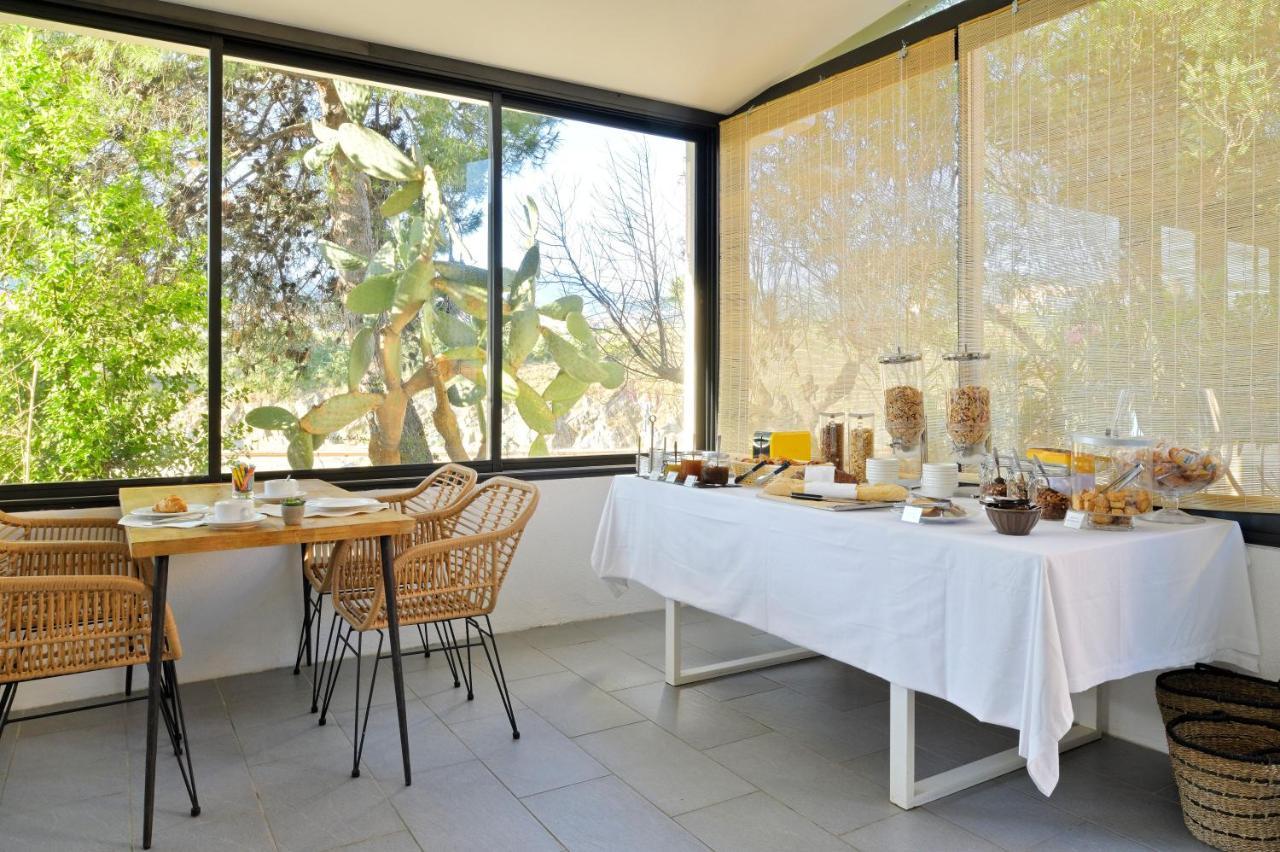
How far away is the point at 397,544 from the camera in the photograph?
3432 mm

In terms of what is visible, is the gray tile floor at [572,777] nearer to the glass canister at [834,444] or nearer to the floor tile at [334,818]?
the floor tile at [334,818]

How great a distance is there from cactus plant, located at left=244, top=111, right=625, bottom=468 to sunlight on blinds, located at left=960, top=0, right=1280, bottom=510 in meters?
2.11

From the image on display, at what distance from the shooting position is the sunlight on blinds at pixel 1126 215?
8.27 feet

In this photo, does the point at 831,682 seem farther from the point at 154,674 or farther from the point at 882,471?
the point at 154,674

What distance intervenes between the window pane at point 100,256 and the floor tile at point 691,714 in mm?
2058

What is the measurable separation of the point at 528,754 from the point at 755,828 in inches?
31.9

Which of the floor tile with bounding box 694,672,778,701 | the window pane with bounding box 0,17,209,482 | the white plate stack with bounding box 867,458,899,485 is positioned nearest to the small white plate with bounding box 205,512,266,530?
the window pane with bounding box 0,17,209,482

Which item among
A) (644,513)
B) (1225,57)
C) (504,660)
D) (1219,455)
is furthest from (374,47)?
(1219,455)

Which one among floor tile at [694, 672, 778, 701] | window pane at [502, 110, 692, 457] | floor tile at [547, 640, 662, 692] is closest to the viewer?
floor tile at [694, 672, 778, 701]

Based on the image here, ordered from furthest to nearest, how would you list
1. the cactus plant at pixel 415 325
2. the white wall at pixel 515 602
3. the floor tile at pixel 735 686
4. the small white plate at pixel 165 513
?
the cactus plant at pixel 415 325 < the floor tile at pixel 735 686 < the white wall at pixel 515 602 < the small white plate at pixel 165 513

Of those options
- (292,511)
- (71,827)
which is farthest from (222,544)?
(71,827)

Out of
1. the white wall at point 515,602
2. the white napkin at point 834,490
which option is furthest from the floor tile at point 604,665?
the white napkin at point 834,490

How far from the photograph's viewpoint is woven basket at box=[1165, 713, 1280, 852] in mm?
2049

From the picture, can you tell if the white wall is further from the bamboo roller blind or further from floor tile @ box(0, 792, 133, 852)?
floor tile @ box(0, 792, 133, 852)
